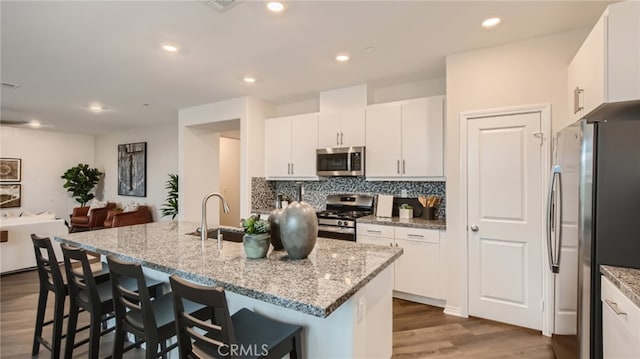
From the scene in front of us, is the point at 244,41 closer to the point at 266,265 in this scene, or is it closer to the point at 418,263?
the point at 266,265

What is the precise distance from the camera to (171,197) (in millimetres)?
6453

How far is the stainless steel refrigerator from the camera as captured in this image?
1.51m

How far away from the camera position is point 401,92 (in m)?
3.86

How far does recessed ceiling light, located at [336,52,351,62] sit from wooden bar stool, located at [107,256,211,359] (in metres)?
2.44

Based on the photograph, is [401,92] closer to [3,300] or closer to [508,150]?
[508,150]

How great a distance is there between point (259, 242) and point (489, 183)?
220 centimetres

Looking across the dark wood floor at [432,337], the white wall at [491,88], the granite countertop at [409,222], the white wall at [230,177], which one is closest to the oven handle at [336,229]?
the granite countertop at [409,222]

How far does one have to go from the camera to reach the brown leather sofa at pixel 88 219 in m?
6.73

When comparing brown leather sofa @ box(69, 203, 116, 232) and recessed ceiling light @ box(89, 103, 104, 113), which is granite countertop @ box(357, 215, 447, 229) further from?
brown leather sofa @ box(69, 203, 116, 232)

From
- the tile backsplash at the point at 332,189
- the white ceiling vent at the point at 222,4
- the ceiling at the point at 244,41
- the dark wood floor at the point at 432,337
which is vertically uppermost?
the ceiling at the point at 244,41

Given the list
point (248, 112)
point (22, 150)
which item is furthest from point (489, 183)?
Result: point (22, 150)

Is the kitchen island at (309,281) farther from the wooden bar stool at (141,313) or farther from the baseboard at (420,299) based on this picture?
the baseboard at (420,299)

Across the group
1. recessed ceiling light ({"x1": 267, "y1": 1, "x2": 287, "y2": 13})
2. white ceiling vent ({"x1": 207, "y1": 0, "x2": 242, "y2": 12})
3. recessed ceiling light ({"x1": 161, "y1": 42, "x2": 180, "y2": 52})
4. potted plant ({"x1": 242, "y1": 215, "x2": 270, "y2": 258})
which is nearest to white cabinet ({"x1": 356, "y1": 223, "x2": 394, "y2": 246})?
potted plant ({"x1": 242, "y1": 215, "x2": 270, "y2": 258})

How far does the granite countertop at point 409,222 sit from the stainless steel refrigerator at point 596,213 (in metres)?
1.29
